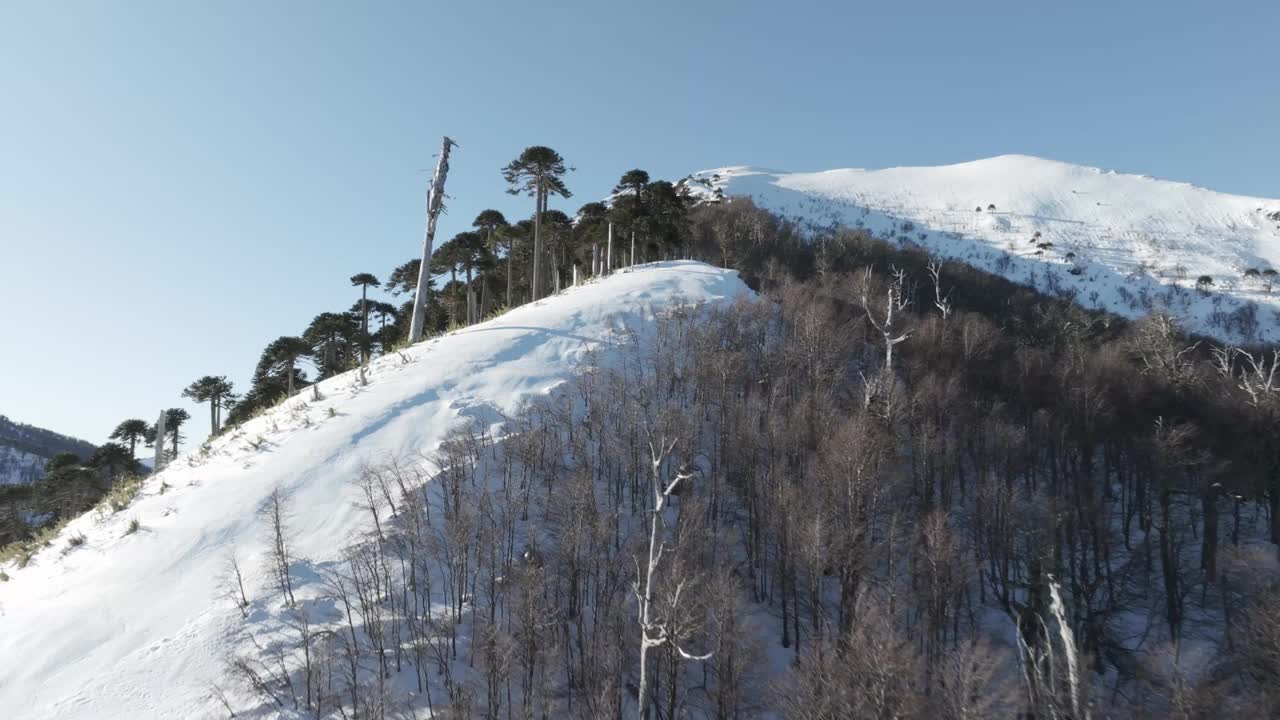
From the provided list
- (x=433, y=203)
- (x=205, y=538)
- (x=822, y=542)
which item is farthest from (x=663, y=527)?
(x=433, y=203)

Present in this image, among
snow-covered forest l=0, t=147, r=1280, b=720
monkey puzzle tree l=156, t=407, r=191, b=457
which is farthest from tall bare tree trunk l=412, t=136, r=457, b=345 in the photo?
monkey puzzle tree l=156, t=407, r=191, b=457

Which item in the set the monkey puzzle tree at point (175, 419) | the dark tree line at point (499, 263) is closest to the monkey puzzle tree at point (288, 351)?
the dark tree line at point (499, 263)

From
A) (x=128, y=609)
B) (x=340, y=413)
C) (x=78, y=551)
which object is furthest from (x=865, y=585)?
(x=78, y=551)

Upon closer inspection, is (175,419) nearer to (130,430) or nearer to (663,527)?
(130,430)

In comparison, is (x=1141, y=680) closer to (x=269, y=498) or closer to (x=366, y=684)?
(x=366, y=684)

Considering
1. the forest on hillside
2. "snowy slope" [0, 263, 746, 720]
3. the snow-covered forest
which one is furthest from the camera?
the forest on hillside

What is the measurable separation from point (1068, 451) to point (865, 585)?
37.4 meters

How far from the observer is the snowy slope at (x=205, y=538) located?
1681 cm

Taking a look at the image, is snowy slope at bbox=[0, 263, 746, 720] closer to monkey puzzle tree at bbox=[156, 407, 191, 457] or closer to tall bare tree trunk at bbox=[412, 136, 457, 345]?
tall bare tree trunk at bbox=[412, 136, 457, 345]

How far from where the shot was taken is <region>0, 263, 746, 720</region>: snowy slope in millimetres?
16812

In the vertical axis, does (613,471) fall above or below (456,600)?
above

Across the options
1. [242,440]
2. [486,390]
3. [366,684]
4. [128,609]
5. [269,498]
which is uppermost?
[486,390]

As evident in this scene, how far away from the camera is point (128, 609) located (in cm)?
1877

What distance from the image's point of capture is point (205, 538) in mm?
21906
